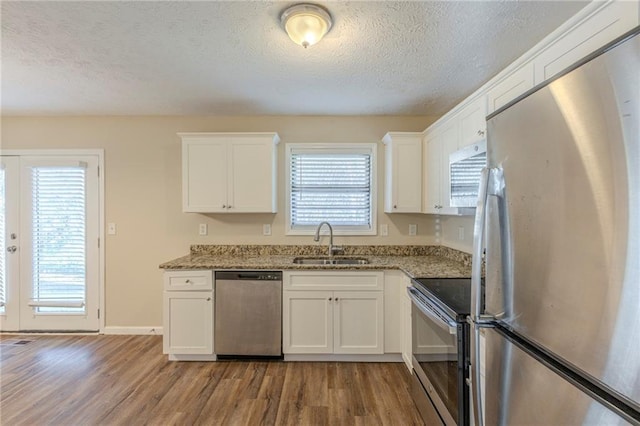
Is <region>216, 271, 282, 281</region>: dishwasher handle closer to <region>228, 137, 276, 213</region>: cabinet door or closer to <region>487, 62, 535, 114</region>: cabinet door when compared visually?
<region>228, 137, 276, 213</region>: cabinet door

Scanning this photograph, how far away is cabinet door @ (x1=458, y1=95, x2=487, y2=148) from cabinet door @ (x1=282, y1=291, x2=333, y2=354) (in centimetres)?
164

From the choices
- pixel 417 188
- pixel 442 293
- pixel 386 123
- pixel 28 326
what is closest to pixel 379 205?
pixel 417 188

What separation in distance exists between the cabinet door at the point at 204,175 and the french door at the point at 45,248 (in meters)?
1.31

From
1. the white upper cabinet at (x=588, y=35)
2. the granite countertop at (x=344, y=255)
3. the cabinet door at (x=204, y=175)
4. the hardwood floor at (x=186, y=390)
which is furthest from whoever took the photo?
→ the cabinet door at (x=204, y=175)

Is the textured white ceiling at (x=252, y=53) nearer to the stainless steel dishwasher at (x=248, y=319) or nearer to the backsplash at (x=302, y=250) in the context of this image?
the backsplash at (x=302, y=250)

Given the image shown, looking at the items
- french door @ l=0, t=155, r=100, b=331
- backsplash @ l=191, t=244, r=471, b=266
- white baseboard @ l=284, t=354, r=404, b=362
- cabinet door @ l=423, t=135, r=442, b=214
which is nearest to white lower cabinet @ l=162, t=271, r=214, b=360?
backsplash @ l=191, t=244, r=471, b=266

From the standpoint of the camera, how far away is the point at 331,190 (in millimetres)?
3332

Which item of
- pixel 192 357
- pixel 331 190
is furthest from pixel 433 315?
pixel 192 357

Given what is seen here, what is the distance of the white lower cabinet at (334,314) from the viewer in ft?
8.63

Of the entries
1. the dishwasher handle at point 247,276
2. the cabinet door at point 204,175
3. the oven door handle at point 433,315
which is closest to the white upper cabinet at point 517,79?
the oven door handle at point 433,315

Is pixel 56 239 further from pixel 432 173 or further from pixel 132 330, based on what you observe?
pixel 432 173

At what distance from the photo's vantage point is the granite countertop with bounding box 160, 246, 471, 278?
2.54 metres

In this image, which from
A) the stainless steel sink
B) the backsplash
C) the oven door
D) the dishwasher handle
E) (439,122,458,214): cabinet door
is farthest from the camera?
the backsplash

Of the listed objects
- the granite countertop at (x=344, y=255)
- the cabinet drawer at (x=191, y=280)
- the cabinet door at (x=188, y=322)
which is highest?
the granite countertop at (x=344, y=255)
